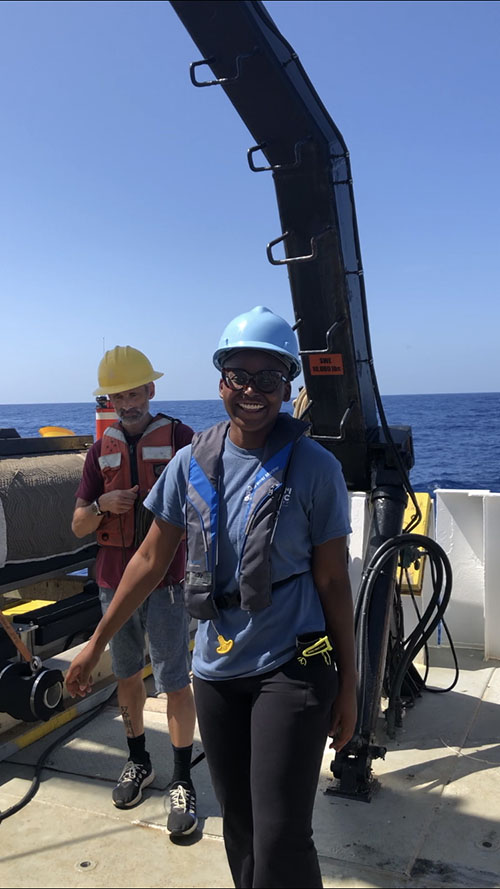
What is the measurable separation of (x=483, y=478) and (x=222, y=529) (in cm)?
2121

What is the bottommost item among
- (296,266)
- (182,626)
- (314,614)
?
(182,626)

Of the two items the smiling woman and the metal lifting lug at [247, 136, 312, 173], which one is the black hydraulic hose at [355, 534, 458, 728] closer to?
the smiling woman

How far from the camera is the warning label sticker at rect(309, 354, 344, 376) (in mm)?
4203

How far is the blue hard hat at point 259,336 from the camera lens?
240cm

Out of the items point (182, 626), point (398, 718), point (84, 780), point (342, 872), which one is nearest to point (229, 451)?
point (182, 626)

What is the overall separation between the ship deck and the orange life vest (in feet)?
4.20

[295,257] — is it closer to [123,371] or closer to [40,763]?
[123,371]

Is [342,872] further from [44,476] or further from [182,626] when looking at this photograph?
[44,476]

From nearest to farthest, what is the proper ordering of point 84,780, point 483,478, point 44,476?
point 84,780 < point 44,476 < point 483,478

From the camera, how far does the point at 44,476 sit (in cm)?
494

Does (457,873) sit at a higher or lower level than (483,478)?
higher

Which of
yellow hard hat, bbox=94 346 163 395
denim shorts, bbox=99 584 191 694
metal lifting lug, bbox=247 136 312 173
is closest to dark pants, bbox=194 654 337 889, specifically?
denim shorts, bbox=99 584 191 694

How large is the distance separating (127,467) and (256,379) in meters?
1.48

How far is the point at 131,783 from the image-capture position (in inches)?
144
